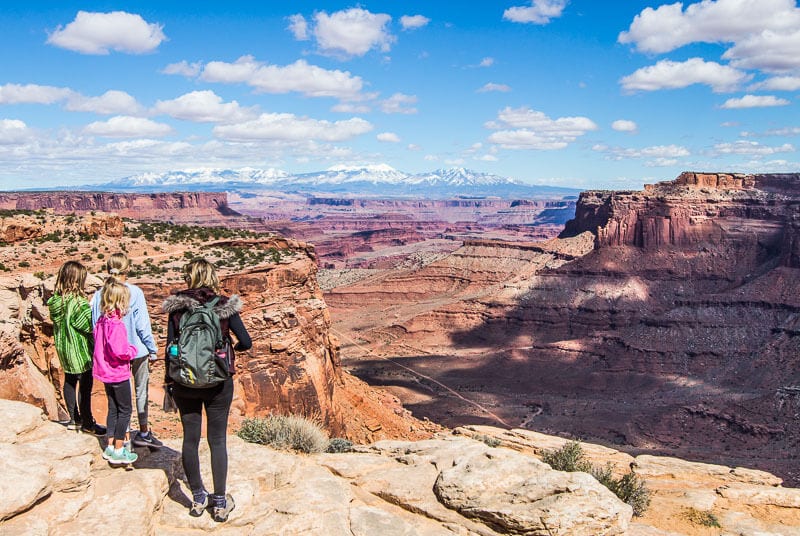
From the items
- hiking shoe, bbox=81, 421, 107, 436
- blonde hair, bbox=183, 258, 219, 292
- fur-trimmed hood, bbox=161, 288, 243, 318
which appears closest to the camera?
fur-trimmed hood, bbox=161, 288, 243, 318

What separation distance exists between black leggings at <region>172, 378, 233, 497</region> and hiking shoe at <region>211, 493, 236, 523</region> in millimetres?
80

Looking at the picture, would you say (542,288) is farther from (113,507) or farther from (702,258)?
(113,507)

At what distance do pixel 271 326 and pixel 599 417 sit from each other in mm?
31943

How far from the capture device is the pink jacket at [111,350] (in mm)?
8336

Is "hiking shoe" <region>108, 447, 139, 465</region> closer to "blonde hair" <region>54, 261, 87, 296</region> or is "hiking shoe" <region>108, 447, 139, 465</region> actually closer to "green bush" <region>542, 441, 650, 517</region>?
"blonde hair" <region>54, 261, 87, 296</region>

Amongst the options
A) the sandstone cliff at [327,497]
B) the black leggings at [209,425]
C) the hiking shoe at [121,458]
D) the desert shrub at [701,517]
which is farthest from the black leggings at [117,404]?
the desert shrub at [701,517]

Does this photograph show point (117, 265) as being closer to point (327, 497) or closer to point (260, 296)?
point (327, 497)

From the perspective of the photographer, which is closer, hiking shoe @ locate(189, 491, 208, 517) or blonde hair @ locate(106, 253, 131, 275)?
hiking shoe @ locate(189, 491, 208, 517)

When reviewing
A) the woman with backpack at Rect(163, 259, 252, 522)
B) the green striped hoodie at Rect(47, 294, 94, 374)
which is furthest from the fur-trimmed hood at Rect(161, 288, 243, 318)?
the green striped hoodie at Rect(47, 294, 94, 374)

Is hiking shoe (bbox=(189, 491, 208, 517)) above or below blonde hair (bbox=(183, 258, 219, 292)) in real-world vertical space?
below

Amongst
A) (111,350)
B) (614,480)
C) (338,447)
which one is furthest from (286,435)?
(614,480)

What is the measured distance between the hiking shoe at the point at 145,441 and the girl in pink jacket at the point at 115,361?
473mm

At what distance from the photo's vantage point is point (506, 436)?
65.0ft

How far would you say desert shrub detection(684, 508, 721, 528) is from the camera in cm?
996
